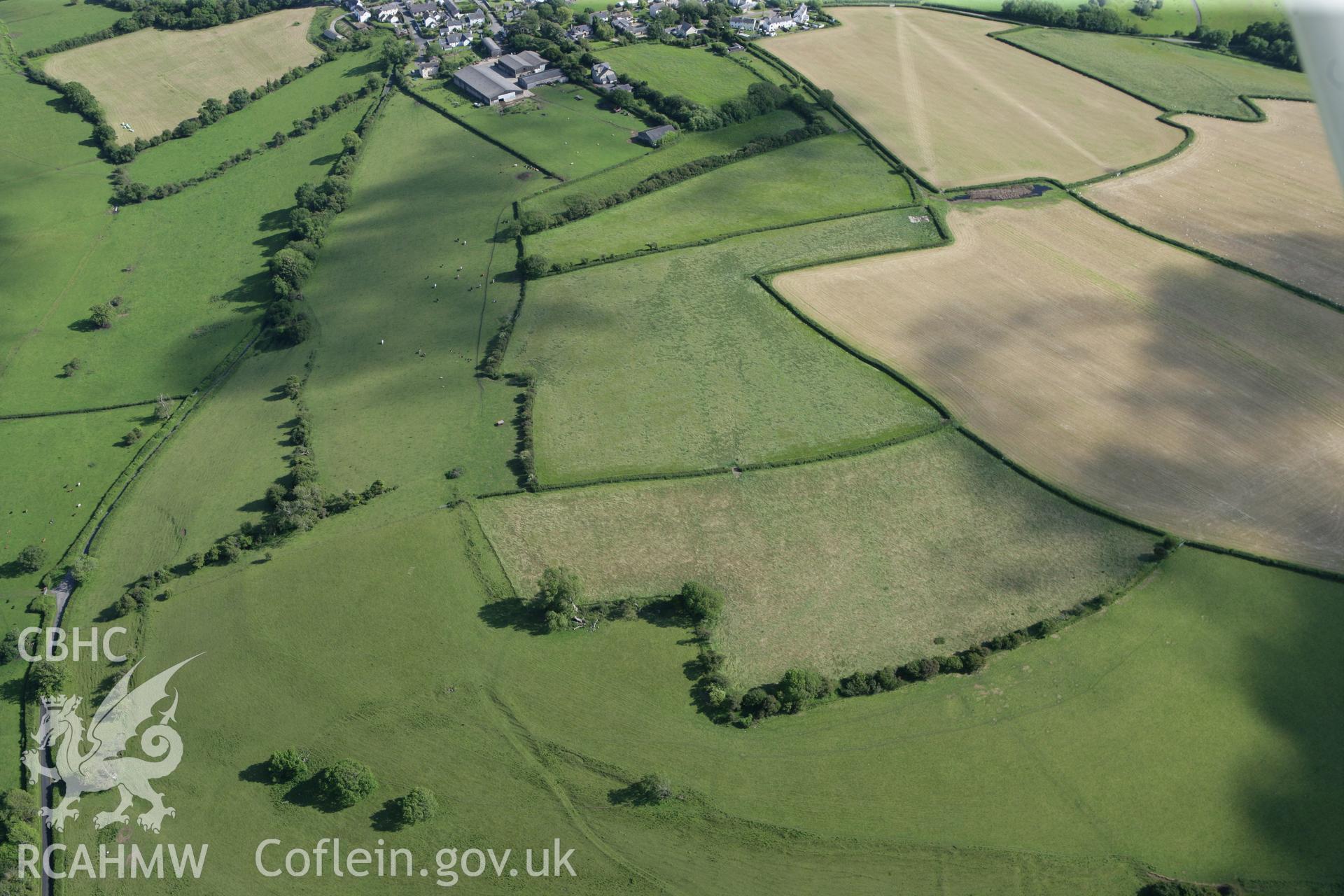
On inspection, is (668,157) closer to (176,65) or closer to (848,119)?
(848,119)

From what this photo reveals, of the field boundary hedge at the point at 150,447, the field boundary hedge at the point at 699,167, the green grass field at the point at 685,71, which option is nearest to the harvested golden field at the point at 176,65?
the green grass field at the point at 685,71

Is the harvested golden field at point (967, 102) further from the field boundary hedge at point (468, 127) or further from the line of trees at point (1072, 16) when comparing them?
the field boundary hedge at point (468, 127)

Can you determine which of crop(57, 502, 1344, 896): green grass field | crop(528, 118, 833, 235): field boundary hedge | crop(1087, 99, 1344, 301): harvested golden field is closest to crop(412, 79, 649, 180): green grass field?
crop(528, 118, 833, 235): field boundary hedge

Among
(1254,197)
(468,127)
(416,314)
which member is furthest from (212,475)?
(1254,197)

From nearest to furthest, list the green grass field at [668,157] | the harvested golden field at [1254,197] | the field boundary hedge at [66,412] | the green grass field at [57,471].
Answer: the green grass field at [57,471] < the field boundary hedge at [66,412] < the harvested golden field at [1254,197] < the green grass field at [668,157]

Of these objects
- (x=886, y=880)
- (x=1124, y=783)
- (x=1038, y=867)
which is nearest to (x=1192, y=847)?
(x=1124, y=783)

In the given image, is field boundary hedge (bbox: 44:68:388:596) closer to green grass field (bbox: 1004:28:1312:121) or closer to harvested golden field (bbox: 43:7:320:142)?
harvested golden field (bbox: 43:7:320:142)
